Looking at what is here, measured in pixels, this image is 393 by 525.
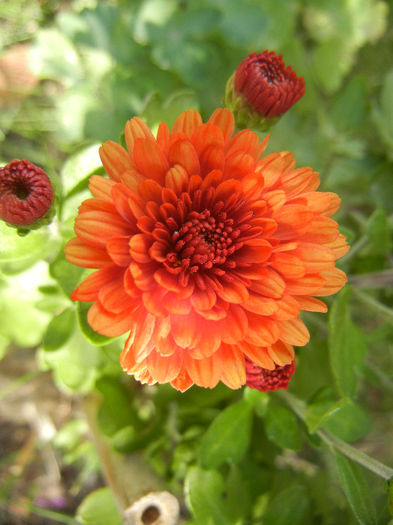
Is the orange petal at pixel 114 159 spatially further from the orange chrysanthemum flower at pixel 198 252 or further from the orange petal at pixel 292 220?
the orange petal at pixel 292 220

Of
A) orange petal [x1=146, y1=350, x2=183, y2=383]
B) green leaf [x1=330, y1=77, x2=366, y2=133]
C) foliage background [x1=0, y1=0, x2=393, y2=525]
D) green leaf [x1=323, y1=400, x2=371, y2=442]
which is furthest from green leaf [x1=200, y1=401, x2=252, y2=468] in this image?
green leaf [x1=330, y1=77, x2=366, y2=133]

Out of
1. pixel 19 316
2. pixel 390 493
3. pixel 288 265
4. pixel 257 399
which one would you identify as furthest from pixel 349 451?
pixel 19 316

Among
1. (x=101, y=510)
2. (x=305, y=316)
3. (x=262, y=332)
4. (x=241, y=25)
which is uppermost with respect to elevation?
(x=241, y=25)

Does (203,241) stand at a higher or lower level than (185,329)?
higher

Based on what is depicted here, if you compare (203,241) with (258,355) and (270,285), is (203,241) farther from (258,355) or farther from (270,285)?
(258,355)

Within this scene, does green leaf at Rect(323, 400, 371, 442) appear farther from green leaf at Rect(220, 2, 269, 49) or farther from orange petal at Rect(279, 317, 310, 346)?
green leaf at Rect(220, 2, 269, 49)

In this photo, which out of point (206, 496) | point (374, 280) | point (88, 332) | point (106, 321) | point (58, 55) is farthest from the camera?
point (58, 55)

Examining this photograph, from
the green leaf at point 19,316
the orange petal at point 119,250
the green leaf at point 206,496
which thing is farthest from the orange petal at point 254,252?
the green leaf at point 19,316
